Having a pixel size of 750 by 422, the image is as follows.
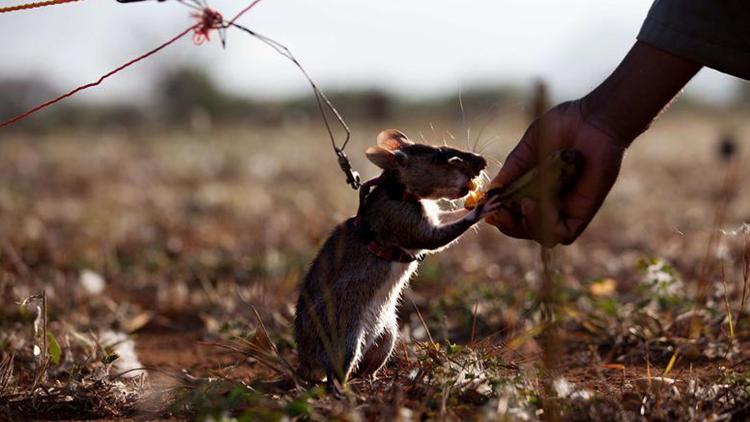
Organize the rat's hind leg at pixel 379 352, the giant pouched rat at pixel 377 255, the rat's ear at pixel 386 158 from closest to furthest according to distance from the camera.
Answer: the giant pouched rat at pixel 377 255
the rat's hind leg at pixel 379 352
the rat's ear at pixel 386 158

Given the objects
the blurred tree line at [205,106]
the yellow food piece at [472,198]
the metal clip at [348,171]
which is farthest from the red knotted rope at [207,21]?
the blurred tree line at [205,106]

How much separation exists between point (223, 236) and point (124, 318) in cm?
239

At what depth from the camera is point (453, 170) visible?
362cm

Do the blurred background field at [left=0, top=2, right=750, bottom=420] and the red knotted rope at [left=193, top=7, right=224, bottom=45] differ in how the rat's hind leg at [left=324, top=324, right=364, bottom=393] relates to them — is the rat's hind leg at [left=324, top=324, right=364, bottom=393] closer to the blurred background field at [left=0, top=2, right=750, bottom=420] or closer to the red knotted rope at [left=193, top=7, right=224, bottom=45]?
the blurred background field at [left=0, top=2, right=750, bottom=420]

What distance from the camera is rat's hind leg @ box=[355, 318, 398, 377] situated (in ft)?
11.6

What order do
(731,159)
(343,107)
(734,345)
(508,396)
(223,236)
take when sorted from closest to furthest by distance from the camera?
(508,396) < (734,345) < (223,236) < (731,159) < (343,107)

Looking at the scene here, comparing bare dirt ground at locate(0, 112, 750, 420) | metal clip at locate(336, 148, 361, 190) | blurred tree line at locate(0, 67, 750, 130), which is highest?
metal clip at locate(336, 148, 361, 190)

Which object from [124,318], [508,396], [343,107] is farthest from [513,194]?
[343,107]

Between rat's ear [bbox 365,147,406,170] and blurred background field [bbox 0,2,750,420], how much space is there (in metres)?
0.31

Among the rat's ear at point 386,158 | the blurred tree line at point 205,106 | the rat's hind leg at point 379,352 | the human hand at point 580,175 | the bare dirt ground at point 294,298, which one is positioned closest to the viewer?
the bare dirt ground at point 294,298

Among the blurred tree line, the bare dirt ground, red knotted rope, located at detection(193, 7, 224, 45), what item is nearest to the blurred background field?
the bare dirt ground

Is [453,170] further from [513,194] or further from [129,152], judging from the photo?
[129,152]

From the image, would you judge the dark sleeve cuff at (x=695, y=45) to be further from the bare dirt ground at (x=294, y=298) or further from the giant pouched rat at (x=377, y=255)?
the giant pouched rat at (x=377, y=255)

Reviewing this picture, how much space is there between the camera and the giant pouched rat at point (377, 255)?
3422 millimetres
